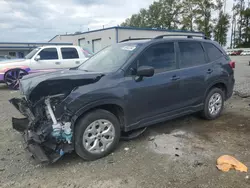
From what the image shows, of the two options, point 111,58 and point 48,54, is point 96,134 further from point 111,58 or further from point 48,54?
point 48,54

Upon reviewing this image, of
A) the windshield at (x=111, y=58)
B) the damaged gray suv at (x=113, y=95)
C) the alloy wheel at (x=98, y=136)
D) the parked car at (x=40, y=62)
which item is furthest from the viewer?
the parked car at (x=40, y=62)

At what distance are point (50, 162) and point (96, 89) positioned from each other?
1235mm

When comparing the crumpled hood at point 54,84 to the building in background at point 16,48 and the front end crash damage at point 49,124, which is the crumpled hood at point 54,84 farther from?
the building in background at point 16,48

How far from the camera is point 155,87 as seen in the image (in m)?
3.82

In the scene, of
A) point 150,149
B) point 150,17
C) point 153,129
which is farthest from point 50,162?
point 150,17

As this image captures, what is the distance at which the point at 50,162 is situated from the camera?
311 centimetres

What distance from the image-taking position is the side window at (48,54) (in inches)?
378

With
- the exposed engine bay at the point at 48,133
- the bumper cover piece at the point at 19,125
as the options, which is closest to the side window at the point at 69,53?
the bumper cover piece at the point at 19,125

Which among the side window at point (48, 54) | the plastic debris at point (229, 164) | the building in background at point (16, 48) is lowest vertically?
the plastic debris at point (229, 164)

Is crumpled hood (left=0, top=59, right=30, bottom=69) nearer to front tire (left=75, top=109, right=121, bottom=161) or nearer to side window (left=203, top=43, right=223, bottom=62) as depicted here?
front tire (left=75, top=109, right=121, bottom=161)

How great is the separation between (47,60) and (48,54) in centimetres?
32

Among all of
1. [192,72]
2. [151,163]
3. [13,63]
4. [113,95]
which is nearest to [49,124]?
[113,95]

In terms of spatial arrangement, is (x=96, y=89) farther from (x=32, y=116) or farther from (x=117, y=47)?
A: (x=117, y=47)

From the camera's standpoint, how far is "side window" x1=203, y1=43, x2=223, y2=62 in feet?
15.9
